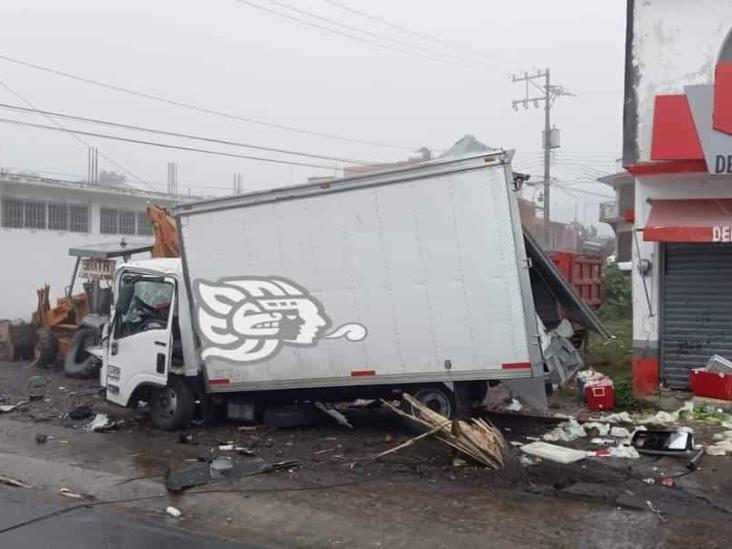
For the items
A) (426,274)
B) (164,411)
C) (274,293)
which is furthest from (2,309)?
(426,274)

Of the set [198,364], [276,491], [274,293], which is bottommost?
[276,491]

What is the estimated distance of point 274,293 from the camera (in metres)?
9.98

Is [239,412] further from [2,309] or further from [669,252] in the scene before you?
[2,309]

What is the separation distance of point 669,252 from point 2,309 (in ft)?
72.3

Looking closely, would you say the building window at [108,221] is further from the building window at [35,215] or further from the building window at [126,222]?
the building window at [35,215]

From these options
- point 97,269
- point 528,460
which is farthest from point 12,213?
point 528,460

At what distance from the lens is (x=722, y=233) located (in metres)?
11.3

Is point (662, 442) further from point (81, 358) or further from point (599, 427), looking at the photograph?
point (81, 358)

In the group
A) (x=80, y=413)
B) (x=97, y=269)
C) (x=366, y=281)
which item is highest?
(x=97, y=269)

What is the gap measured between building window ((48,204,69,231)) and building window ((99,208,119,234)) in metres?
1.49

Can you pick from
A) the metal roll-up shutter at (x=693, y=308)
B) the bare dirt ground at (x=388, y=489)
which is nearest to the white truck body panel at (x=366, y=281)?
the bare dirt ground at (x=388, y=489)

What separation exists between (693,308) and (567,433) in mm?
3961

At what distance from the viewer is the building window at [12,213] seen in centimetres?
2670

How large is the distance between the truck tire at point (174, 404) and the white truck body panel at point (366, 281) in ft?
1.72
